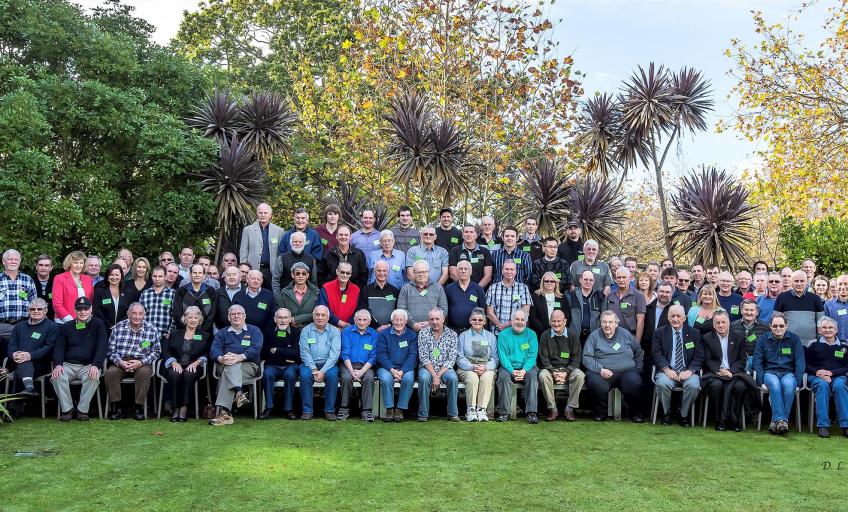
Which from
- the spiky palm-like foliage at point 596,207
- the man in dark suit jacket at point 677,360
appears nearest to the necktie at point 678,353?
the man in dark suit jacket at point 677,360

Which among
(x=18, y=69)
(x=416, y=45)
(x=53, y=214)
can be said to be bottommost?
(x=53, y=214)

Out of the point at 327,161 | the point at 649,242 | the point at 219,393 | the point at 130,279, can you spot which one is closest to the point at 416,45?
the point at 327,161

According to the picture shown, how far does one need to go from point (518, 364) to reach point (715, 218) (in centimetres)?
537

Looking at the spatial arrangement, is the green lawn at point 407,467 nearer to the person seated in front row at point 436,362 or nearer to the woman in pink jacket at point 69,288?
the person seated in front row at point 436,362

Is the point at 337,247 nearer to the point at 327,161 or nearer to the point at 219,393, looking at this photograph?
the point at 219,393

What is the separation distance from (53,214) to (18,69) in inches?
86.6

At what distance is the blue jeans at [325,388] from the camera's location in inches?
311

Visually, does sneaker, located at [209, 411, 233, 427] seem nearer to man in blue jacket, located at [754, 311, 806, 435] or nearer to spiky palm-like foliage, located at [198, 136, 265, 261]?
spiky palm-like foliage, located at [198, 136, 265, 261]

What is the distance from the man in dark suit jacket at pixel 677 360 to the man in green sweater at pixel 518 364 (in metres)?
1.20

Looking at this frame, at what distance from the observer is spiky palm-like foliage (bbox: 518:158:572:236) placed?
40.0 feet

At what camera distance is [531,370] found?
8.07 m

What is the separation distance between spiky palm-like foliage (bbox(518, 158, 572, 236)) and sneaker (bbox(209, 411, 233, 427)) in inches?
248

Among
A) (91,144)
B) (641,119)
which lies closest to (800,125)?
(641,119)

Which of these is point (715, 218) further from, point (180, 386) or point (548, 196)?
point (180, 386)
